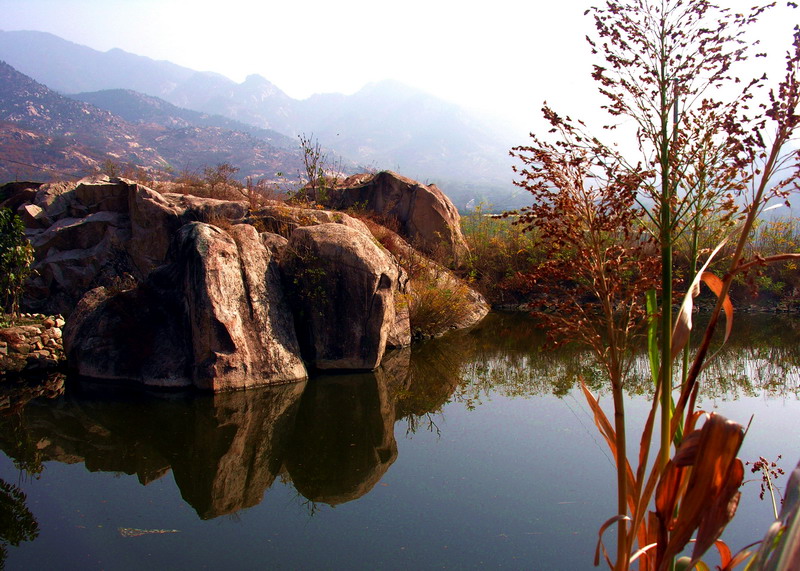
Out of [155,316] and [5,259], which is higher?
[5,259]

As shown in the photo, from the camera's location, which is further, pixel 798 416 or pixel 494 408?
pixel 494 408

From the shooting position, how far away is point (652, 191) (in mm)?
1966

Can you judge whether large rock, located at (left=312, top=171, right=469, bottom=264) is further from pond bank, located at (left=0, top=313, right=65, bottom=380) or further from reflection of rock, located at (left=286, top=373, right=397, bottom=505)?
reflection of rock, located at (left=286, top=373, right=397, bottom=505)

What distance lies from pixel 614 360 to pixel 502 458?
3570 mm

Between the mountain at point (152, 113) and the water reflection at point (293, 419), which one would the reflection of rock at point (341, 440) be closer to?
the water reflection at point (293, 419)

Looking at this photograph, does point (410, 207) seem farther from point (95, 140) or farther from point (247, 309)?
point (95, 140)

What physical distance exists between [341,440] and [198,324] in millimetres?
2877

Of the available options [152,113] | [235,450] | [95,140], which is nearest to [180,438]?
[235,450]

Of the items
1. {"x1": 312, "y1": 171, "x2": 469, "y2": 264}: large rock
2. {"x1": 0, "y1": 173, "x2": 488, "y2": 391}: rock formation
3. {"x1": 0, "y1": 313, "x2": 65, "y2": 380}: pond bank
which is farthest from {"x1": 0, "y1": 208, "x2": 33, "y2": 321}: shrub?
{"x1": 312, "y1": 171, "x2": 469, "y2": 264}: large rock

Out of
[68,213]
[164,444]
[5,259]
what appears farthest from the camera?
[68,213]

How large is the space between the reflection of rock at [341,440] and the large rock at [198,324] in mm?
900

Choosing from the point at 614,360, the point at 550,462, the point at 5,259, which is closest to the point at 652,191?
the point at 614,360

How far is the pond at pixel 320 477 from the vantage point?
381 cm

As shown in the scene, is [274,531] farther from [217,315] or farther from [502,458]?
[217,315]
